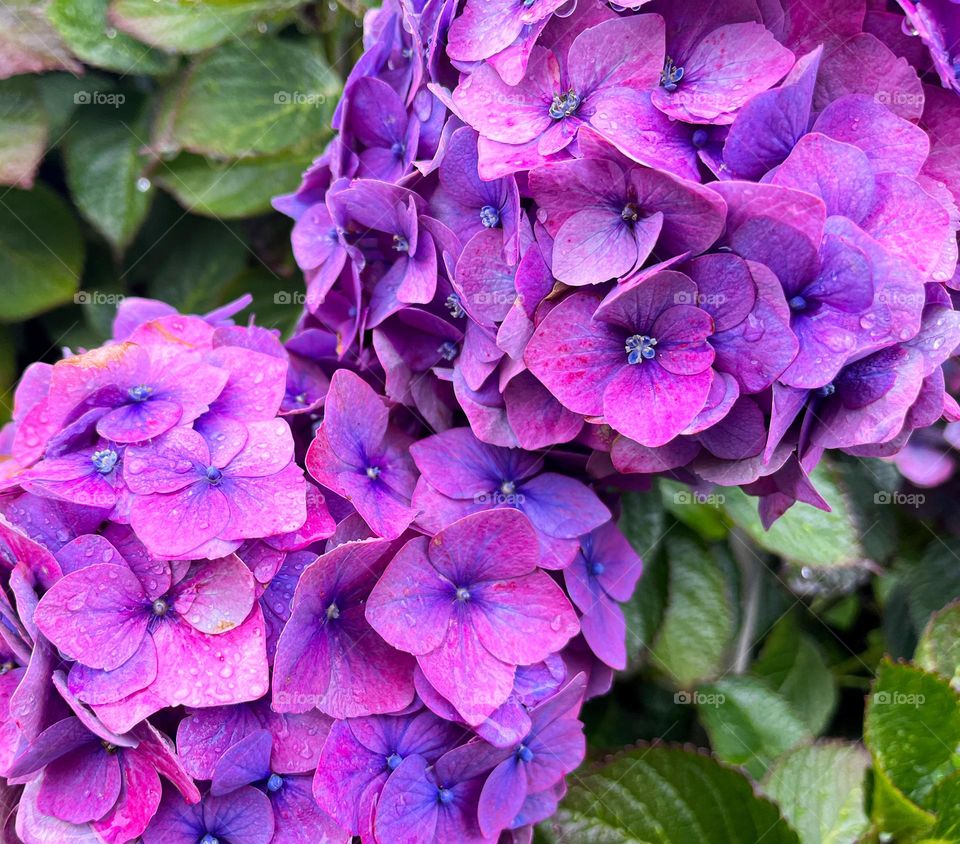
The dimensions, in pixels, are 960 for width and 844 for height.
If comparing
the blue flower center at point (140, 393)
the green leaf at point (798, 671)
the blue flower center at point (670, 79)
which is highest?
the blue flower center at point (670, 79)

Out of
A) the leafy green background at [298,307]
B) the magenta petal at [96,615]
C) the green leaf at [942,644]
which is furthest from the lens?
the leafy green background at [298,307]

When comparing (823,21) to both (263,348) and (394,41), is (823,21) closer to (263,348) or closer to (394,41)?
(394,41)

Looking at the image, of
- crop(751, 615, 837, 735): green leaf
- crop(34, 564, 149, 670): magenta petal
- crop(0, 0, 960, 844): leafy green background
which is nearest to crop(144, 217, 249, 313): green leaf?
crop(0, 0, 960, 844): leafy green background

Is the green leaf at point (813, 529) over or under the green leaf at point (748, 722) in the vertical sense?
over

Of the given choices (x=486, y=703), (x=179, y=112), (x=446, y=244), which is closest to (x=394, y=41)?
(x=446, y=244)

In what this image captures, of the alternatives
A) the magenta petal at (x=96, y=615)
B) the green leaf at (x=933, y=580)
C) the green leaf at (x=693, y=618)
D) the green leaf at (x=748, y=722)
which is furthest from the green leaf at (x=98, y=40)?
the green leaf at (x=933, y=580)

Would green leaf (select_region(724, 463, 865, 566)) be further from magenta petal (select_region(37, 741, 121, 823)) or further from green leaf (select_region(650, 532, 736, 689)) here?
magenta petal (select_region(37, 741, 121, 823))

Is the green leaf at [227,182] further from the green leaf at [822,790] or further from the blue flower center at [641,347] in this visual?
the green leaf at [822,790]
